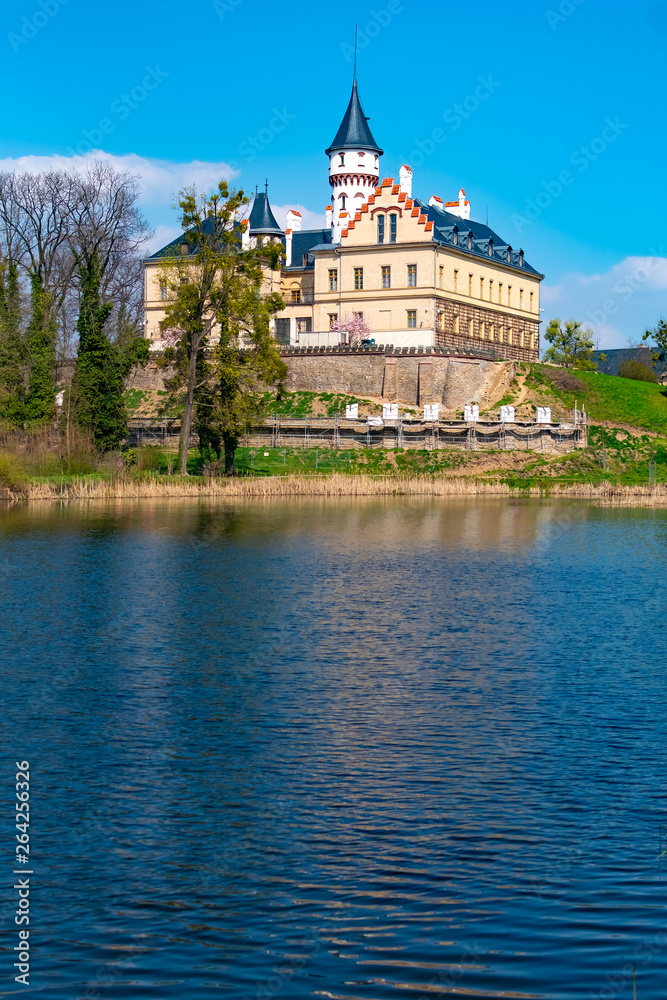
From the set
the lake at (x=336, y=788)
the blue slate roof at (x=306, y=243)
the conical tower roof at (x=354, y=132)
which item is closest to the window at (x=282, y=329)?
the blue slate roof at (x=306, y=243)

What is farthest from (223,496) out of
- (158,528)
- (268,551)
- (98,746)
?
(98,746)

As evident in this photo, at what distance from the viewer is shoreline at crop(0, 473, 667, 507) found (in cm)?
4738

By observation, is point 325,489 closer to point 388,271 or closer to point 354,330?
point 354,330

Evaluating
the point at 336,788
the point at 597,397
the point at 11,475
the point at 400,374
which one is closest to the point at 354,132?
the point at 400,374

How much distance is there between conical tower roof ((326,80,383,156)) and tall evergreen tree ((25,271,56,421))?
35.1 metres

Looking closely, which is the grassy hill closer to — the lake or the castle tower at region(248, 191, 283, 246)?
the castle tower at region(248, 191, 283, 246)

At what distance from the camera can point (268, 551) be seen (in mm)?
31266

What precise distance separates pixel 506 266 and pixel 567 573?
208 feet

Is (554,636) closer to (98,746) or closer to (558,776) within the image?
(558,776)

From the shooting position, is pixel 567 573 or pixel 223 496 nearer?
pixel 567 573

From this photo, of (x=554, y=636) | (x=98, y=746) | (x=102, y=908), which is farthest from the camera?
(x=554, y=636)

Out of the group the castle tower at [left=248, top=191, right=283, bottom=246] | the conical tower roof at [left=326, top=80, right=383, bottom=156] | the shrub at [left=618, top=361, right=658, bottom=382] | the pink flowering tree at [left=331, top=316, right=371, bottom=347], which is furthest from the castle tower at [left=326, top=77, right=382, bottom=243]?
the shrub at [left=618, top=361, right=658, bottom=382]

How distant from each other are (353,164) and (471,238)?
10.9m

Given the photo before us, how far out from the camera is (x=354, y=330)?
256 ft
